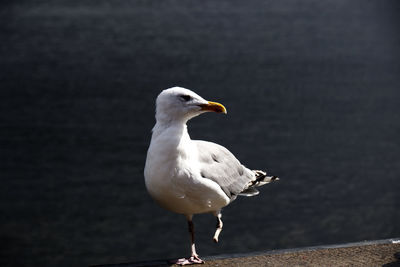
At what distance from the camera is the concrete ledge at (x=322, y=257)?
140 cm

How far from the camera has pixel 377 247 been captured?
150 centimetres

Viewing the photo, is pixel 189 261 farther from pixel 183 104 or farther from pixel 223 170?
pixel 183 104

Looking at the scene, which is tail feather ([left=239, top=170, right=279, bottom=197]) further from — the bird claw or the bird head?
the bird head

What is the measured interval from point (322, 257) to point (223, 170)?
0.32 metres

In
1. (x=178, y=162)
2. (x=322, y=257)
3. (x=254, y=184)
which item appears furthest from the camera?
(x=254, y=184)

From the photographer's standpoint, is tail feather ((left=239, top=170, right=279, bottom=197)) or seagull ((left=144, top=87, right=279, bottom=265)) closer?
seagull ((left=144, top=87, right=279, bottom=265))

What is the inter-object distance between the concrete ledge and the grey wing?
16 centimetres

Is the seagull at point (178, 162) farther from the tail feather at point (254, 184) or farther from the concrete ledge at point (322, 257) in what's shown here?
the tail feather at point (254, 184)

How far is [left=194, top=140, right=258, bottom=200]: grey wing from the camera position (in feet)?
4.65

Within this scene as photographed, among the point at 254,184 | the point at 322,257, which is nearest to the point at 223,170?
the point at 254,184

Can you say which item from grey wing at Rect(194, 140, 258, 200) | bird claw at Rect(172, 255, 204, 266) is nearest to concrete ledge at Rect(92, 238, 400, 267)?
bird claw at Rect(172, 255, 204, 266)

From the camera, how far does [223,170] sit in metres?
1.47

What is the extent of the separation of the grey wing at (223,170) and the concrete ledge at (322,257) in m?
0.16

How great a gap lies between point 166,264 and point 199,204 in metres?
0.17
